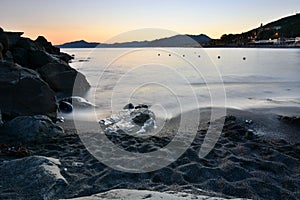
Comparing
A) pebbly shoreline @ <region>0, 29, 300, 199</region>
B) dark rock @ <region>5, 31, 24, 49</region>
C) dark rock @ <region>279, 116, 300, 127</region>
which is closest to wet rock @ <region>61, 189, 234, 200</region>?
pebbly shoreline @ <region>0, 29, 300, 199</region>

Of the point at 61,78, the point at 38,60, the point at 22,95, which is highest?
the point at 38,60

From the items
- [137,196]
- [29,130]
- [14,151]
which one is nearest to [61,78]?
[29,130]

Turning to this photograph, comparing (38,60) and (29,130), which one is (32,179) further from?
(38,60)

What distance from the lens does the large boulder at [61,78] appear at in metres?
11.5

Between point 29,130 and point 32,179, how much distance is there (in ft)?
7.46

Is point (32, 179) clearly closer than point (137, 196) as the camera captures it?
No

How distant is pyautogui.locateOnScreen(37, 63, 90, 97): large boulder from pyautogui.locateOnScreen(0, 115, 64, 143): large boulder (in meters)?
5.52

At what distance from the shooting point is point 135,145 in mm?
5199

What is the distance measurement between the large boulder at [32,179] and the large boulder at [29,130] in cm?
144

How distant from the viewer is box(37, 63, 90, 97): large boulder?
11.5 m

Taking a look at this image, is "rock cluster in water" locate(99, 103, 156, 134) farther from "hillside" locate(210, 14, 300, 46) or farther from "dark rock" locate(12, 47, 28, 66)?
"hillside" locate(210, 14, 300, 46)

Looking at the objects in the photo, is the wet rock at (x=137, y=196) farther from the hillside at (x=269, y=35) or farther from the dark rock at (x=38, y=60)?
the hillside at (x=269, y=35)

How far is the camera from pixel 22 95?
6.91m

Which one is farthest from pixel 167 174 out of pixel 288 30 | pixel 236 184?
pixel 288 30
